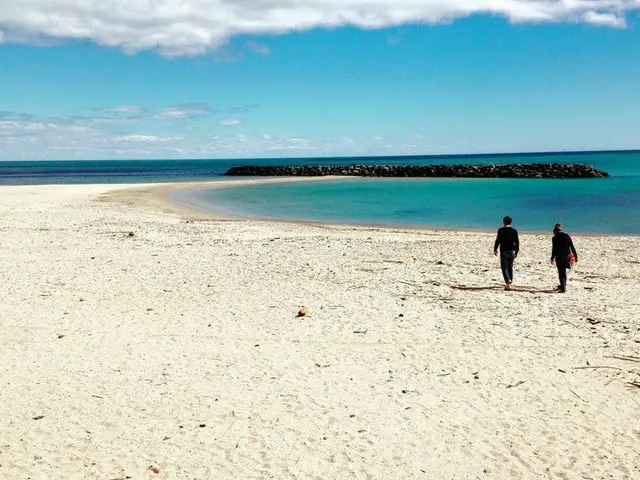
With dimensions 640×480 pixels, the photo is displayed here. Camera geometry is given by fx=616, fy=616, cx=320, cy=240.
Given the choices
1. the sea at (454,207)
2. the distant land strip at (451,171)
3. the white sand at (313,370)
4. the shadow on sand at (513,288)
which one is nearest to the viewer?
the white sand at (313,370)

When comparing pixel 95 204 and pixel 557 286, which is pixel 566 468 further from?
pixel 95 204

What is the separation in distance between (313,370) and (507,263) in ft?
24.0

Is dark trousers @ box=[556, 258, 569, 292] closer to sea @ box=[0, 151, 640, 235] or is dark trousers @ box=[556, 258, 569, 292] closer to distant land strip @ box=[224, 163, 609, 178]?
sea @ box=[0, 151, 640, 235]

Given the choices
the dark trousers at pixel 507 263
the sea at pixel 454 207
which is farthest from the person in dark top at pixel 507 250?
the sea at pixel 454 207

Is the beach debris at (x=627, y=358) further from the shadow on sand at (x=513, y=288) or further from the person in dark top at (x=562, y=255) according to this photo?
the shadow on sand at (x=513, y=288)

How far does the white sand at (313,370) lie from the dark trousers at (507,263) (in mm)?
581

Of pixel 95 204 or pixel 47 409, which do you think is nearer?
→ pixel 47 409

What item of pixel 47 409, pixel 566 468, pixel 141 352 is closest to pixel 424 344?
pixel 566 468

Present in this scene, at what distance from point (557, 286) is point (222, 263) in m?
9.34

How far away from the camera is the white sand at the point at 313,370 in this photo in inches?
277

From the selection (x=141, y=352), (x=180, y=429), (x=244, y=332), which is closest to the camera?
(x=180, y=429)

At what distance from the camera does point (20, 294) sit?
14211 millimetres

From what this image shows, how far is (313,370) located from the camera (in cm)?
969

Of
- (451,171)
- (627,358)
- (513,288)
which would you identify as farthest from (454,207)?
(451,171)
